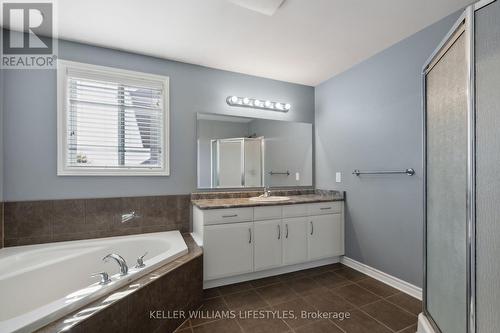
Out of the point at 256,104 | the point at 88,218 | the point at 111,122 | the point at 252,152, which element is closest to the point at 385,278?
the point at 252,152

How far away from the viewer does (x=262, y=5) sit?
165 centimetres

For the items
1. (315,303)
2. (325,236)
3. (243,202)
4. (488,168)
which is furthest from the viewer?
(325,236)

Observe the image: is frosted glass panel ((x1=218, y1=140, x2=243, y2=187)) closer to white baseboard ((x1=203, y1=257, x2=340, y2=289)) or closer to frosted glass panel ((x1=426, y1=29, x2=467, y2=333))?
white baseboard ((x1=203, y1=257, x2=340, y2=289))

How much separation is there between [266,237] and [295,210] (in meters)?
0.44

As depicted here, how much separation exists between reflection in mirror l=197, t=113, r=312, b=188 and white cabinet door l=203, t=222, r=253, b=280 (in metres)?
0.65

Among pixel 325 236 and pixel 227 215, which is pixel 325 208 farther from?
pixel 227 215

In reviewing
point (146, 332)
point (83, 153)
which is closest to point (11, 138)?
point (83, 153)

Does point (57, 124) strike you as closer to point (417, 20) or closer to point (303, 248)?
point (303, 248)

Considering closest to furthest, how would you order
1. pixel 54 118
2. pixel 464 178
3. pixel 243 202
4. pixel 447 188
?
pixel 464 178 → pixel 447 188 → pixel 54 118 → pixel 243 202

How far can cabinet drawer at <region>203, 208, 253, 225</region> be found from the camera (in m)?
2.13

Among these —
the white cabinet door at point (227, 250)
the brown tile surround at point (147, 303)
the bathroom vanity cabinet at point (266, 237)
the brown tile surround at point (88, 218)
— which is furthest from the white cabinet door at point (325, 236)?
the brown tile surround at point (88, 218)

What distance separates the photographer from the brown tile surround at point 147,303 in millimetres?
1046

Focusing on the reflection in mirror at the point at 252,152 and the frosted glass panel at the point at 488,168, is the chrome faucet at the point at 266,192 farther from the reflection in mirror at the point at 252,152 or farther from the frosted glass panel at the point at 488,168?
the frosted glass panel at the point at 488,168

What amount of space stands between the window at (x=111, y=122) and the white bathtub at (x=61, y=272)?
2.19ft
